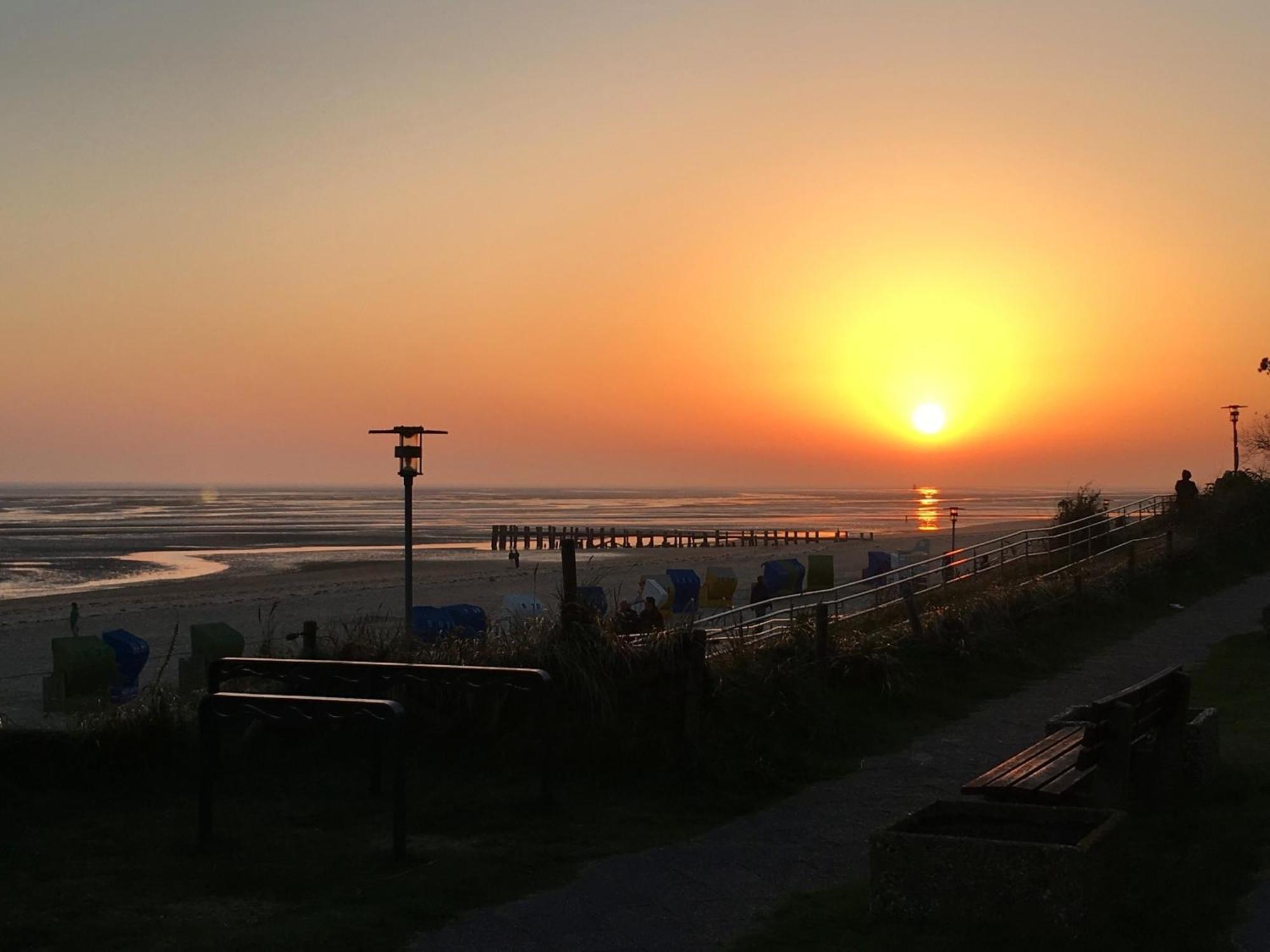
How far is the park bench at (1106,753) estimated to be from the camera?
5898 mm

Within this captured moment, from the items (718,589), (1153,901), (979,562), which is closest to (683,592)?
(718,589)

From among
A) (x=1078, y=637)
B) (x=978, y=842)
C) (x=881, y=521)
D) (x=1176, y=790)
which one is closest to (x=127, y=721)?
(x=978, y=842)

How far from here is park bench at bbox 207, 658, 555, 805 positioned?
707cm

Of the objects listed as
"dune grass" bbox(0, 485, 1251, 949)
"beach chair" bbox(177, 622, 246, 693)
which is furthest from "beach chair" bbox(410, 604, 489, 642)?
"dune grass" bbox(0, 485, 1251, 949)

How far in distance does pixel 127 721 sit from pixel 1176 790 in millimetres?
6122

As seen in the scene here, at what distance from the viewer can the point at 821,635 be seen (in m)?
10.6

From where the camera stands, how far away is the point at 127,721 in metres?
7.78

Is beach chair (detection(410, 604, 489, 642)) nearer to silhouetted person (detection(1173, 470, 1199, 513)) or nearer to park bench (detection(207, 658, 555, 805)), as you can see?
park bench (detection(207, 658, 555, 805))

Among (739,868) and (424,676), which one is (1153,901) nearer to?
(739,868)

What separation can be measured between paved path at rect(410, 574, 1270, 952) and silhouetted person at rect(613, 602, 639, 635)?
1.99 meters

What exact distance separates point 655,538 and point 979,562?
56622 millimetres

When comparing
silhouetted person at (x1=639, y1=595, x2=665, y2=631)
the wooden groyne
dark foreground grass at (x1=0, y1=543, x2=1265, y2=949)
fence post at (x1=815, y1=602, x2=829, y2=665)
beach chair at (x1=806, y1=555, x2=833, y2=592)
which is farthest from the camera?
the wooden groyne

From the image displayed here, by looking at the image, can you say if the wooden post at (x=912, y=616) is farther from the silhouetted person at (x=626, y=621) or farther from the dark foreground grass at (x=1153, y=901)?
the dark foreground grass at (x=1153, y=901)

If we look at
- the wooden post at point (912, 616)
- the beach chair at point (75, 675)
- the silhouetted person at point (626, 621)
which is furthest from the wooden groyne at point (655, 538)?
the silhouetted person at point (626, 621)
